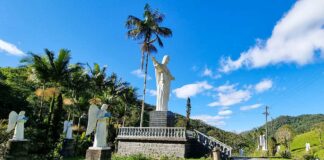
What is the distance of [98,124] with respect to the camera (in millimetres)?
9711

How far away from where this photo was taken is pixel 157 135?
65.6 feet

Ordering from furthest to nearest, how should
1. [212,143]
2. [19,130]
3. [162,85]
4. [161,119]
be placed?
[162,85], [161,119], [212,143], [19,130]

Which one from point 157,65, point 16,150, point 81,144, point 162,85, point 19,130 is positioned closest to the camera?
point 16,150

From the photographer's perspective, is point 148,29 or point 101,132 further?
point 148,29

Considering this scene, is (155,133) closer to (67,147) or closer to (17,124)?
(67,147)

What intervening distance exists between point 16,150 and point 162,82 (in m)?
10.9

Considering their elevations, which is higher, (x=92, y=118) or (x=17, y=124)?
(x=92, y=118)

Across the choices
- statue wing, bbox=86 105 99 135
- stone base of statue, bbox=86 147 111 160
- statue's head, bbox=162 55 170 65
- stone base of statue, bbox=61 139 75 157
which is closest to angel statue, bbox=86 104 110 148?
statue wing, bbox=86 105 99 135

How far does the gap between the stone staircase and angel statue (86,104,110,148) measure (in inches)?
402

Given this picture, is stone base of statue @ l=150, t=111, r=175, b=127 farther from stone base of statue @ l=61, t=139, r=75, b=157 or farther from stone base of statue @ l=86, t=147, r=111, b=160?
stone base of statue @ l=86, t=147, r=111, b=160

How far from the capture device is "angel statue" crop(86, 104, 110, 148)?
31.0ft

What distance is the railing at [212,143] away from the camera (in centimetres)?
1812

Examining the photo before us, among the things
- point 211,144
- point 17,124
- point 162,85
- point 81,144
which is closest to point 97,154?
point 17,124

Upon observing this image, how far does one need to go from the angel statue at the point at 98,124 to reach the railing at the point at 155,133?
980 cm
